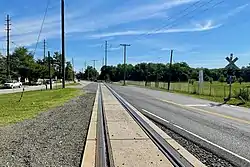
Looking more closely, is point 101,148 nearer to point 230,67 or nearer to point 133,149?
point 133,149

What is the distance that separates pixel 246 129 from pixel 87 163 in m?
6.83

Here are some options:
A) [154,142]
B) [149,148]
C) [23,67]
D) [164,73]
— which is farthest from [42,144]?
[164,73]

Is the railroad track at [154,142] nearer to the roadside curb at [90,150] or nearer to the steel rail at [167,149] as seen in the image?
the steel rail at [167,149]

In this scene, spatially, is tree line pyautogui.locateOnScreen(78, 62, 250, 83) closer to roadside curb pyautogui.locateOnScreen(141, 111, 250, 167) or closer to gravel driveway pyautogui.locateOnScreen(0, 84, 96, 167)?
gravel driveway pyautogui.locateOnScreen(0, 84, 96, 167)

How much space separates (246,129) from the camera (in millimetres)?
11648

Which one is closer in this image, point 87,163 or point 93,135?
point 87,163

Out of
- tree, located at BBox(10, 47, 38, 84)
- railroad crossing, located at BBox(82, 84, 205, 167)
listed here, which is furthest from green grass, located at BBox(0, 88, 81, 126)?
tree, located at BBox(10, 47, 38, 84)

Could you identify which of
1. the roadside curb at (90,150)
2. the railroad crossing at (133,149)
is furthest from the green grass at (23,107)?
the railroad crossing at (133,149)

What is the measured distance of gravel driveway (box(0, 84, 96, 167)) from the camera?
6848 mm

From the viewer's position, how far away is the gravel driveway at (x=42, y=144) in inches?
270

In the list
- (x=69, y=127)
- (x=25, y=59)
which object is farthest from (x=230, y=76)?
(x=25, y=59)

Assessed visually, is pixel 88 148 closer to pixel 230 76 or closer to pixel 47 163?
pixel 47 163

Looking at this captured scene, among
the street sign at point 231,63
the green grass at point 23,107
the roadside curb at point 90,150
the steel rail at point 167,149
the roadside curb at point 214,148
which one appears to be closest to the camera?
the roadside curb at point 90,150

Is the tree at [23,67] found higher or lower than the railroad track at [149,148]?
higher
